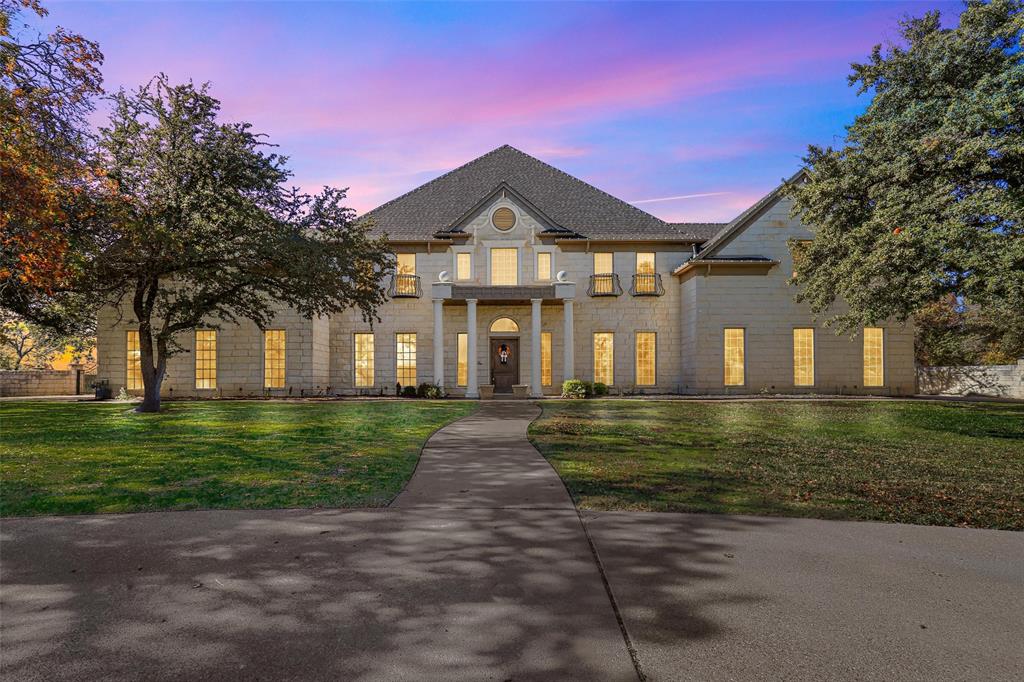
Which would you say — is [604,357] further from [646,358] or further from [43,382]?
[43,382]

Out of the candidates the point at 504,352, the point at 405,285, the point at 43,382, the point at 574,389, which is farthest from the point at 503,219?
the point at 43,382

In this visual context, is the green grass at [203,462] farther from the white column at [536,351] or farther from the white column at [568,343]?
the white column at [568,343]

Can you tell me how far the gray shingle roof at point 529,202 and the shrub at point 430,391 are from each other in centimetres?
724

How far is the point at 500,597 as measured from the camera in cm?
365

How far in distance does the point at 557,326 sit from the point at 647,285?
490 centimetres

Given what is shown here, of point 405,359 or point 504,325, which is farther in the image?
point 504,325

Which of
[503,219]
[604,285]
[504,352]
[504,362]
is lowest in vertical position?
[504,362]

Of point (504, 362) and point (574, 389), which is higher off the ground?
point (504, 362)

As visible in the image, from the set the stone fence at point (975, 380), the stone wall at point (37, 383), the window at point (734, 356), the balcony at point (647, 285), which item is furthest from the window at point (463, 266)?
the stone fence at point (975, 380)

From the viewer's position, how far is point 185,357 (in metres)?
26.4

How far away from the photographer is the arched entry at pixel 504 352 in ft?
90.0

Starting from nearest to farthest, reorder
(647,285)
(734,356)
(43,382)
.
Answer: (734,356)
(647,285)
(43,382)

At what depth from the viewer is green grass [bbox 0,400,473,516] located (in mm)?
6176

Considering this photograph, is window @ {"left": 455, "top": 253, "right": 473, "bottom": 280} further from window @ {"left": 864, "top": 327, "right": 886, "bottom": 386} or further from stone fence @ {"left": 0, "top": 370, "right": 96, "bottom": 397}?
stone fence @ {"left": 0, "top": 370, "right": 96, "bottom": 397}
